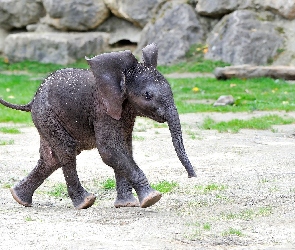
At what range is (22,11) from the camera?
21.8 metres

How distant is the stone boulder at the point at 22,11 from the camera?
21828mm

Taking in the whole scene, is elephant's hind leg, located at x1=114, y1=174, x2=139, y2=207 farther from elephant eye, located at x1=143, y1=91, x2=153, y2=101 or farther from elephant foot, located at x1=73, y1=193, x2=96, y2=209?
elephant eye, located at x1=143, y1=91, x2=153, y2=101

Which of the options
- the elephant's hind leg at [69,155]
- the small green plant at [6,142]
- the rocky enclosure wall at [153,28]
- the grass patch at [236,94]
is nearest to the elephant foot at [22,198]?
the elephant's hind leg at [69,155]

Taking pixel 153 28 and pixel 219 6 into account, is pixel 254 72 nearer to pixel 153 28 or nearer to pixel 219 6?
pixel 219 6

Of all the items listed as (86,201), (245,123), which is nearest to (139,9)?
(245,123)

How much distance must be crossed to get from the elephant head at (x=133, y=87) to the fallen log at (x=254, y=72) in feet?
35.8

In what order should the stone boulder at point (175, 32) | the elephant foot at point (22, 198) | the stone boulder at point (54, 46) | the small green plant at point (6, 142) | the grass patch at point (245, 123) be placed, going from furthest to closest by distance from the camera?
the stone boulder at point (54, 46)
the stone boulder at point (175, 32)
the grass patch at point (245, 123)
the small green plant at point (6, 142)
the elephant foot at point (22, 198)

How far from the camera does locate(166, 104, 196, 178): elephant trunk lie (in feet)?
18.6

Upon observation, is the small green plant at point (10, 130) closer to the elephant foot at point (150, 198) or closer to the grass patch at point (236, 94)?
the grass patch at point (236, 94)

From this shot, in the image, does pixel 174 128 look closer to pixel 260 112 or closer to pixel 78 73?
pixel 78 73

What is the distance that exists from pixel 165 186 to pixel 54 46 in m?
14.3

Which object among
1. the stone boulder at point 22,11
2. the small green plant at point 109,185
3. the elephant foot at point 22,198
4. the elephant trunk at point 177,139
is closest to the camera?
the elephant trunk at point 177,139

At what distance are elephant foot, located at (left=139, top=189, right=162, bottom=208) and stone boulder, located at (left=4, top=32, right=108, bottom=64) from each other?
1518 centimetres

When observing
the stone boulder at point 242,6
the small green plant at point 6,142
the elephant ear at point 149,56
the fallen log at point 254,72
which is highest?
the elephant ear at point 149,56
